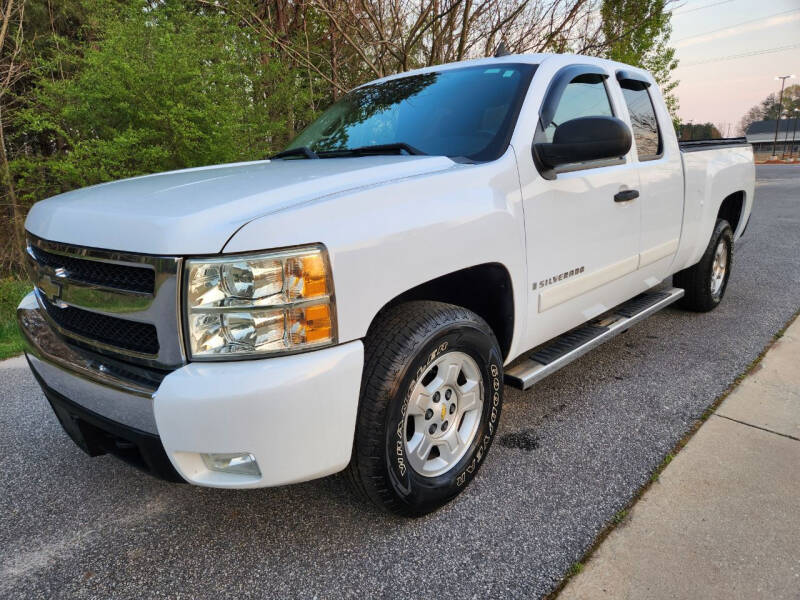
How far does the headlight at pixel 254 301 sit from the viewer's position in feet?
5.42

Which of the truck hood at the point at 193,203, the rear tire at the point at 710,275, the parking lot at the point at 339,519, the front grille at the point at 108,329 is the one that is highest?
the truck hood at the point at 193,203

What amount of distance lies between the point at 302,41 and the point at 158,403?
886 cm

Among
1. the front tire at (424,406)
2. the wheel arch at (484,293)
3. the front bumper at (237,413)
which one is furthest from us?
the wheel arch at (484,293)

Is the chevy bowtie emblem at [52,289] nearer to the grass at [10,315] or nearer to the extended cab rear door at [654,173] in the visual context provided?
the grass at [10,315]

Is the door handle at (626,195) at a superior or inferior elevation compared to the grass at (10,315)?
superior

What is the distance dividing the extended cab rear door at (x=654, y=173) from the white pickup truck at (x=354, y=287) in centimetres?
25

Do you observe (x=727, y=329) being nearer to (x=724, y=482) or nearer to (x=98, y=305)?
(x=724, y=482)

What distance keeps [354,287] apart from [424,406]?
65 centimetres

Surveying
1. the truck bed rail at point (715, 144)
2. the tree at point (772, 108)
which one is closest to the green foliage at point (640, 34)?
the truck bed rail at point (715, 144)

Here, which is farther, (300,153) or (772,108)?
(772,108)

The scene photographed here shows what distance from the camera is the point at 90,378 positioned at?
6.29 feet

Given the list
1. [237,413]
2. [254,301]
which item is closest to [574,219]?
[254,301]

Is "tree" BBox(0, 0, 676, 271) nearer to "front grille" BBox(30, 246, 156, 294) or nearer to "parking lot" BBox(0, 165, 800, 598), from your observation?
"parking lot" BBox(0, 165, 800, 598)

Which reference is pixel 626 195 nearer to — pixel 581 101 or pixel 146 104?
pixel 581 101
